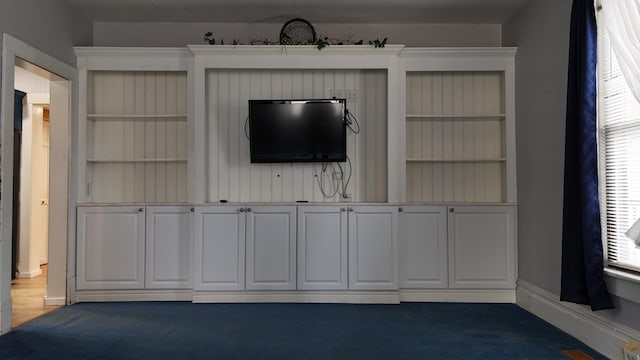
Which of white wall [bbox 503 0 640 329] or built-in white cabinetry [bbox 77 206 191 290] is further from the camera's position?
built-in white cabinetry [bbox 77 206 191 290]

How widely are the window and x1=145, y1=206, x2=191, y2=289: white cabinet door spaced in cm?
338

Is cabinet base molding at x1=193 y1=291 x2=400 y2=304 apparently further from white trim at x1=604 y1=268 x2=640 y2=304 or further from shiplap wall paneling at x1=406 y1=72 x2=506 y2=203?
white trim at x1=604 y1=268 x2=640 y2=304

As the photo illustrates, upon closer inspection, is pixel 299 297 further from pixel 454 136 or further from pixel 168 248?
pixel 454 136

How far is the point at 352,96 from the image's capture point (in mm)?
4297

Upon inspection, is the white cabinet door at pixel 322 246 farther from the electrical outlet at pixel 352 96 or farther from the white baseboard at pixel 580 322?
the white baseboard at pixel 580 322

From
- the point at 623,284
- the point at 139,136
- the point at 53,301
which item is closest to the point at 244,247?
the point at 139,136

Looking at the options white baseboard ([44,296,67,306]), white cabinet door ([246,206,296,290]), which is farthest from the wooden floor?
white cabinet door ([246,206,296,290])

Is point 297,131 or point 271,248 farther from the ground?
point 297,131

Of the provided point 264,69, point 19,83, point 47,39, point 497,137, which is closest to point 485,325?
point 497,137

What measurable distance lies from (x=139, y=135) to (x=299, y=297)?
2271mm

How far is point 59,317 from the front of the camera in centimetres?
358

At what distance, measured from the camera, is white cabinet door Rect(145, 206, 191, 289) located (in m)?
4.07

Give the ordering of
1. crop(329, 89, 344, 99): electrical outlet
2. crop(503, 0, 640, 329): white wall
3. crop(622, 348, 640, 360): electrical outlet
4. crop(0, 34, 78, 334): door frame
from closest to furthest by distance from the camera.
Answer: crop(622, 348, 640, 360): electrical outlet < crop(0, 34, 78, 334): door frame < crop(503, 0, 640, 329): white wall < crop(329, 89, 344, 99): electrical outlet

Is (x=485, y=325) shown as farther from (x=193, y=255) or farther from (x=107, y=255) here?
(x=107, y=255)
